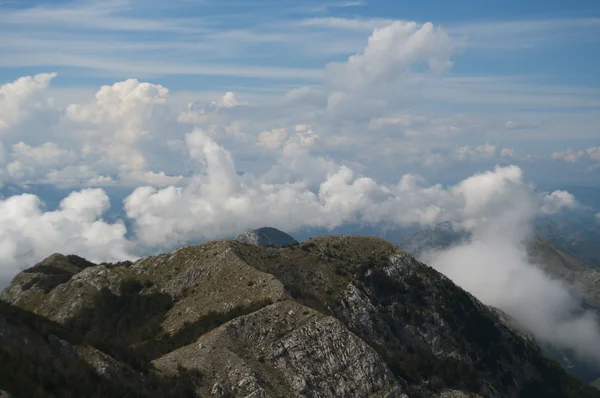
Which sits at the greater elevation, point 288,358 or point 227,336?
point 288,358

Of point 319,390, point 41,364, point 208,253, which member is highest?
point 208,253

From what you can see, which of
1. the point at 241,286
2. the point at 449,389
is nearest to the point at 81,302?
the point at 241,286

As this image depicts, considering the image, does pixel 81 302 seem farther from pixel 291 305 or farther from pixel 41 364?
pixel 41 364

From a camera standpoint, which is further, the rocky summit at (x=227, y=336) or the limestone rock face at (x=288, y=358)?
the limestone rock face at (x=288, y=358)

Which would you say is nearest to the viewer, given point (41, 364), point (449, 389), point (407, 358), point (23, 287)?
point (41, 364)

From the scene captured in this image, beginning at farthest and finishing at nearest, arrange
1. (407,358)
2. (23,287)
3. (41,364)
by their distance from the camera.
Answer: (23,287)
(407,358)
(41,364)

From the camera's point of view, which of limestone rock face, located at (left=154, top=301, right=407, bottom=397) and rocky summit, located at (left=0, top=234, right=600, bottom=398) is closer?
rocky summit, located at (left=0, top=234, right=600, bottom=398)

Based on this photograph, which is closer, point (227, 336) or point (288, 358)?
Result: point (227, 336)

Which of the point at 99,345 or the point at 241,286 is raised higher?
the point at 241,286
